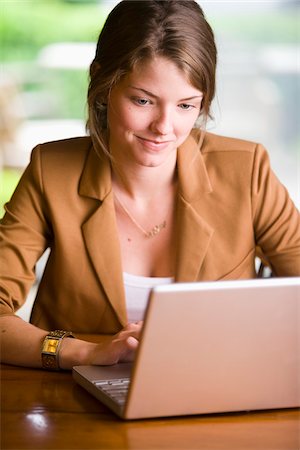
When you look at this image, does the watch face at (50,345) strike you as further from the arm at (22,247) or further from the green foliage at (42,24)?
the green foliage at (42,24)

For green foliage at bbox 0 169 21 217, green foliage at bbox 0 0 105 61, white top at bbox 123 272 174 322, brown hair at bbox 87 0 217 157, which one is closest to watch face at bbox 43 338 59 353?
white top at bbox 123 272 174 322

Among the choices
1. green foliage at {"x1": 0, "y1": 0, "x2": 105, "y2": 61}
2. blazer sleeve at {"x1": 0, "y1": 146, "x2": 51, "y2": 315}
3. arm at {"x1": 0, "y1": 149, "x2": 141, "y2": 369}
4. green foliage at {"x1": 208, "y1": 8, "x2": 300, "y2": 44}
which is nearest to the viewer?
arm at {"x1": 0, "y1": 149, "x2": 141, "y2": 369}

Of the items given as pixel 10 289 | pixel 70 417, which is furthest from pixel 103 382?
pixel 10 289

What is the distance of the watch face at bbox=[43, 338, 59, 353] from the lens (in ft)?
6.13

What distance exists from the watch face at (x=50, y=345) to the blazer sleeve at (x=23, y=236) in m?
0.28

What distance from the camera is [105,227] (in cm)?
226

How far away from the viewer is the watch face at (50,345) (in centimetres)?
187

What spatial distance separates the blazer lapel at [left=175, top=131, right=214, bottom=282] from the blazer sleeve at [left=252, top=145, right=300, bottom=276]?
5.3 inches

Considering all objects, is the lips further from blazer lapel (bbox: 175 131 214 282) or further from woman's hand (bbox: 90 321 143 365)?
woman's hand (bbox: 90 321 143 365)

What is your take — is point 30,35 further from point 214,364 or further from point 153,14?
point 214,364

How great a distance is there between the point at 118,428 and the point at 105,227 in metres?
0.84

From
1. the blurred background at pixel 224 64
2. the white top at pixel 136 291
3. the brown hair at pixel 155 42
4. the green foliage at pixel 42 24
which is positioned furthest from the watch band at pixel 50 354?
the green foliage at pixel 42 24

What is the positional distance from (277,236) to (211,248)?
179 mm

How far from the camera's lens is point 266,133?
8.11m
